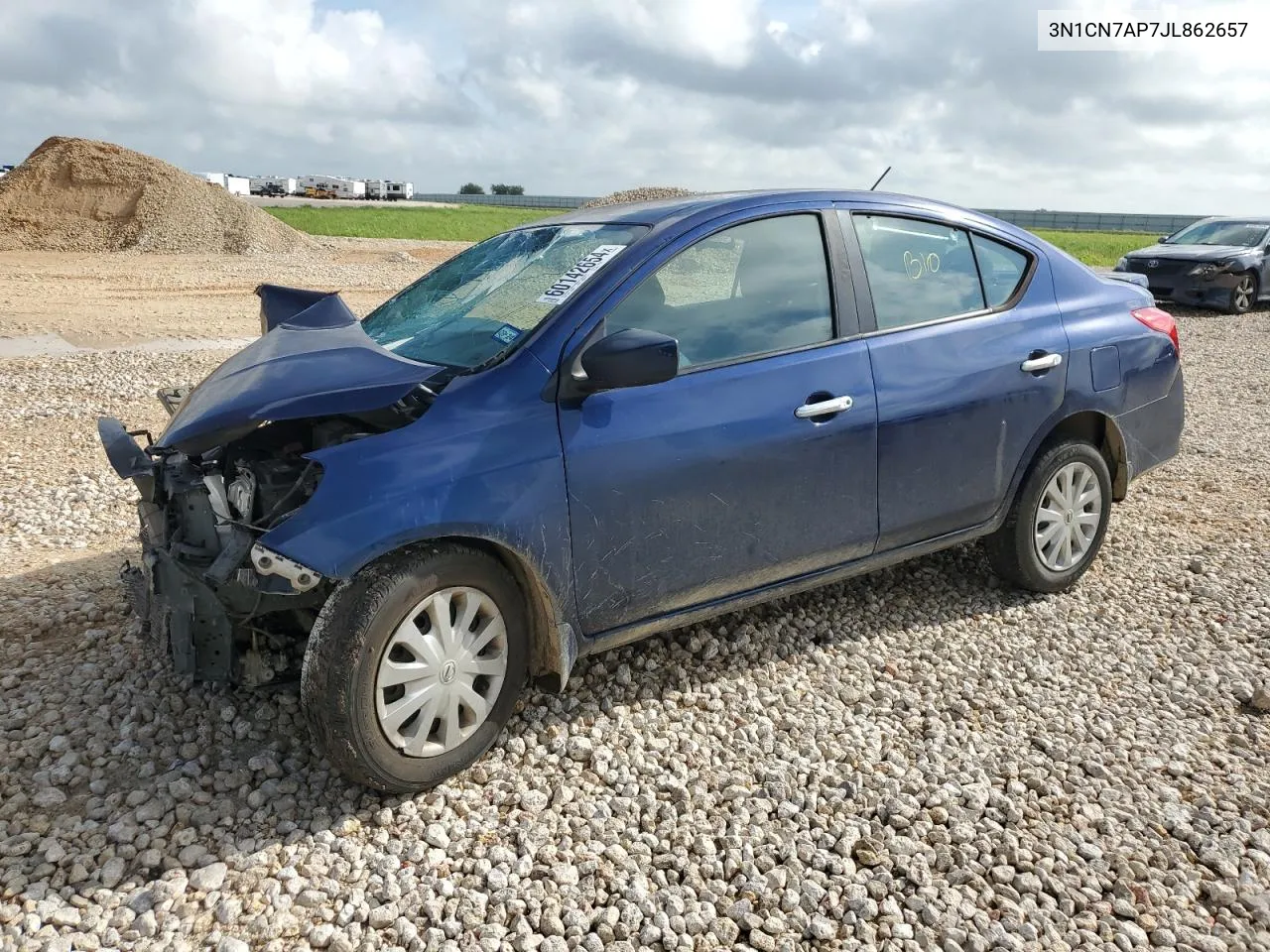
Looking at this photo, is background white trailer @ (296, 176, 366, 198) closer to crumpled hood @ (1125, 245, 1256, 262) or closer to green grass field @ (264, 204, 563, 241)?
green grass field @ (264, 204, 563, 241)

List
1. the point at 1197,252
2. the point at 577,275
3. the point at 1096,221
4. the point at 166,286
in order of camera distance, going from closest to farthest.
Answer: the point at 577,275, the point at 1197,252, the point at 166,286, the point at 1096,221

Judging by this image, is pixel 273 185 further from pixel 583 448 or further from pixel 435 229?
pixel 583 448

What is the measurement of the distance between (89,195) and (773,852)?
31.3 meters

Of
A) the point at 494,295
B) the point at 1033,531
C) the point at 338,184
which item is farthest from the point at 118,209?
the point at 338,184

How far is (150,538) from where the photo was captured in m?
3.52

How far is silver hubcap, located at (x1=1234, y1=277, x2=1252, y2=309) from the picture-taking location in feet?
57.6

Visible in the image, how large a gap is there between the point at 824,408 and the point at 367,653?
1.87 meters

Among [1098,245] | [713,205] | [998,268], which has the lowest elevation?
[998,268]

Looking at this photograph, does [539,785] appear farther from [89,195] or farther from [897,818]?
[89,195]

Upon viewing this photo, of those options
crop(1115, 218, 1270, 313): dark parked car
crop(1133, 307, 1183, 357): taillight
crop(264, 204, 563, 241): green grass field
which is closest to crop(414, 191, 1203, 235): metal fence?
crop(264, 204, 563, 241): green grass field

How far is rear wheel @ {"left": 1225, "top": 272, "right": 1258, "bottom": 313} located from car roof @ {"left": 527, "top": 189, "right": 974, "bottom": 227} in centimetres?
1589

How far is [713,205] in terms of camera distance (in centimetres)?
391

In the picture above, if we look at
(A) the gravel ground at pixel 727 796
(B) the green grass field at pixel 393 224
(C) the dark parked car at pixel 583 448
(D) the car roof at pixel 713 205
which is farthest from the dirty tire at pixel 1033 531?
(B) the green grass field at pixel 393 224

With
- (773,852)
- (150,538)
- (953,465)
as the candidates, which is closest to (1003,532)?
(953,465)
